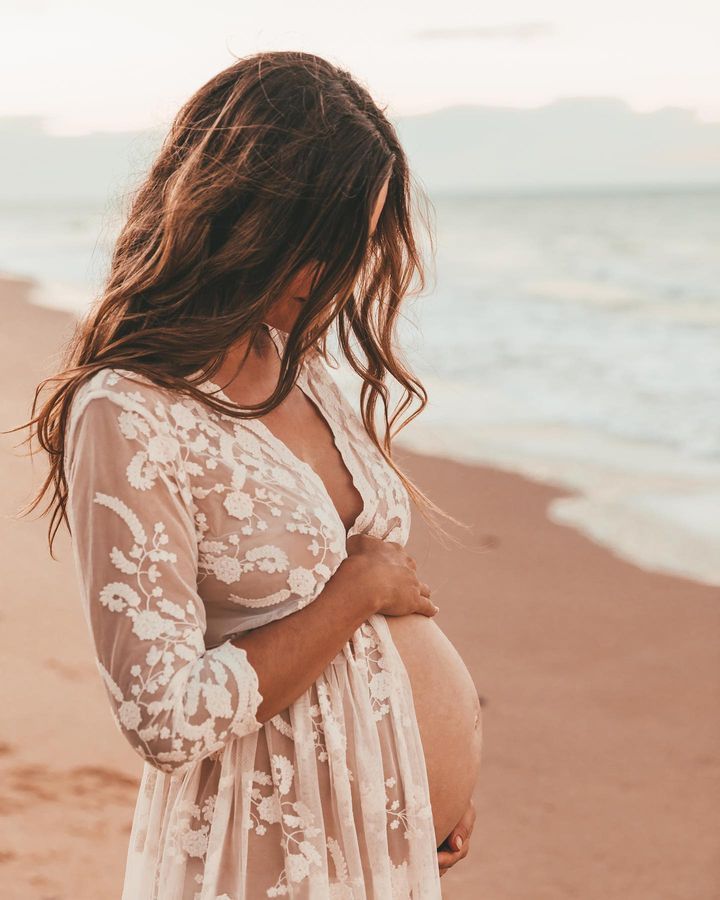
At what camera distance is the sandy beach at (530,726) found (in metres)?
3.47

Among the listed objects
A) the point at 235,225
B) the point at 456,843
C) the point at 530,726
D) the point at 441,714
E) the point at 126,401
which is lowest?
the point at 530,726

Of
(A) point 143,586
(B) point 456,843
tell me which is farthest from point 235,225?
(B) point 456,843

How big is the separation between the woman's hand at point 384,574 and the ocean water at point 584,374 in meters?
0.59

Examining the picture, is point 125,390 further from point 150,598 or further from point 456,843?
point 456,843

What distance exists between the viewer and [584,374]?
11.9m

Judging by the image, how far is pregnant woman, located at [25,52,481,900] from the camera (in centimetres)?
144

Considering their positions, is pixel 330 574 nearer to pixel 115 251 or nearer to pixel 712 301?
pixel 115 251

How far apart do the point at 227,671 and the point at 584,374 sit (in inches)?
423

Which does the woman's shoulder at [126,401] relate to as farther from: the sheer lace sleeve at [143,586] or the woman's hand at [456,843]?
the woman's hand at [456,843]

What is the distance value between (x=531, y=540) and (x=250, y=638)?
187 inches

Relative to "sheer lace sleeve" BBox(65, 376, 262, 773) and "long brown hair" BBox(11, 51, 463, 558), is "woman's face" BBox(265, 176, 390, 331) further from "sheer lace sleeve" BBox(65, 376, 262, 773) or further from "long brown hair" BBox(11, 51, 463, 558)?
"sheer lace sleeve" BBox(65, 376, 262, 773)

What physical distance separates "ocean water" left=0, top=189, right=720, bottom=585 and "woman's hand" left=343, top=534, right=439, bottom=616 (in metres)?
0.59

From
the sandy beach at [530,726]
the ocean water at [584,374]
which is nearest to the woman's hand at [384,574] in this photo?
the sandy beach at [530,726]

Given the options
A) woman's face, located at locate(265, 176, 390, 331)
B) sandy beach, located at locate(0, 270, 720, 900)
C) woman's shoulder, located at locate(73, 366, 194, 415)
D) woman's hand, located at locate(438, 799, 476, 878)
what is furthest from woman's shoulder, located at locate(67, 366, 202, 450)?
woman's hand, located at locate(438, 799, 476, 878)
